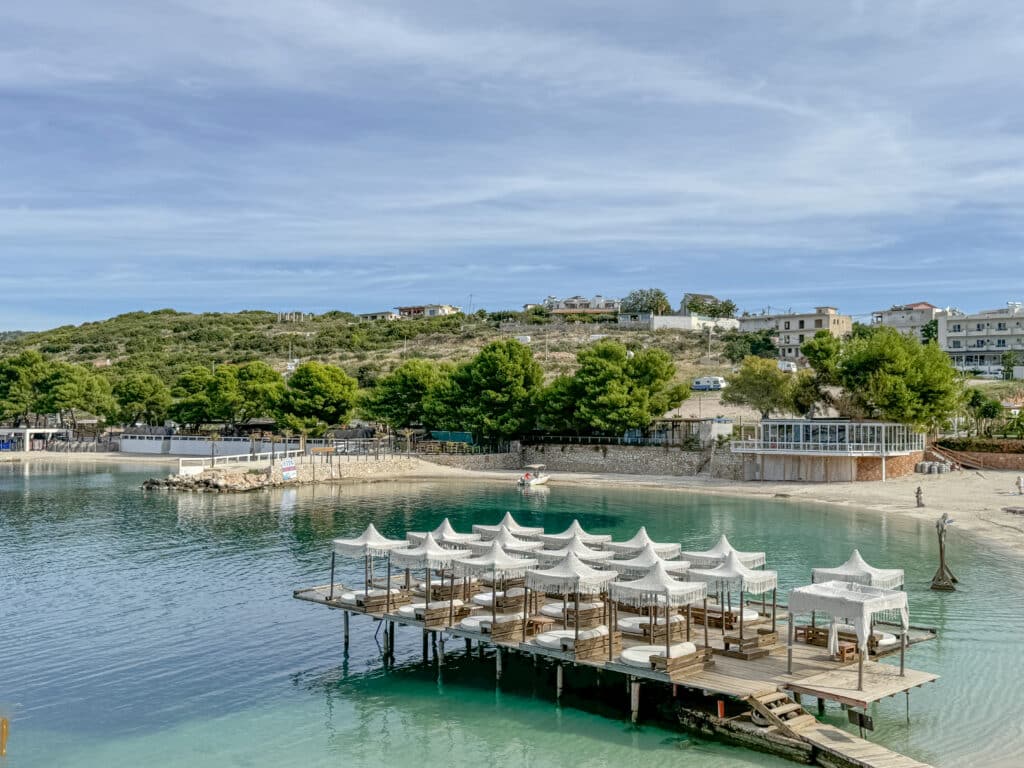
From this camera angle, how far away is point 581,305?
191750 millimetres

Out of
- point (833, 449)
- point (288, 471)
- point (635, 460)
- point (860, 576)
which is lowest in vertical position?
point (288, 471)

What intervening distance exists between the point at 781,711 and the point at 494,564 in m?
8.66

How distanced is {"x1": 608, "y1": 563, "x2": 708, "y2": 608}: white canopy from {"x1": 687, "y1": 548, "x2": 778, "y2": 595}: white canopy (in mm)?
1398

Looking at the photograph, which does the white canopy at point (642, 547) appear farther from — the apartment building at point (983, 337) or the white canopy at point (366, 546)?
the apartment building at point (983, 337)

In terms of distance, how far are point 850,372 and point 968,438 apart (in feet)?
37.7

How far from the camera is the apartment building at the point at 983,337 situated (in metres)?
120

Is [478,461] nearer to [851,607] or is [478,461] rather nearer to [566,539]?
[566,539]

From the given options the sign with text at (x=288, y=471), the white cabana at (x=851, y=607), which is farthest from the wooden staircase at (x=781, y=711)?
the sign with text at (x=288, y=471)

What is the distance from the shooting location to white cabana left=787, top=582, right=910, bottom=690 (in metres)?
20.1

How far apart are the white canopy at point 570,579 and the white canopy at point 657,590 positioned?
0.79 metres

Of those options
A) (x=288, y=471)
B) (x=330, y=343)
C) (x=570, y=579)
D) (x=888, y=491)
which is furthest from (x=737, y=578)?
(x=330, y=343)

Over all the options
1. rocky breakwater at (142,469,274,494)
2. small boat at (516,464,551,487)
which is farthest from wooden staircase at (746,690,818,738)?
rocky breakwater at (142,469,274,494)

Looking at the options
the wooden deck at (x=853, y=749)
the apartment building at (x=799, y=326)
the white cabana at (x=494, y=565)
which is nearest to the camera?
the wooden deck at (x=853, y=749)

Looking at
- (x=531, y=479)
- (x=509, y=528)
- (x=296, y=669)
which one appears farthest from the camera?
(x=531, y=479)
